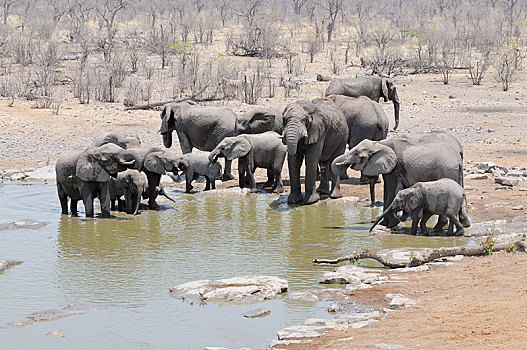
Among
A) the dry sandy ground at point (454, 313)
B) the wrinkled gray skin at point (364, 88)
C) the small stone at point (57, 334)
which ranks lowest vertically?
the small stone at point (57, 334)

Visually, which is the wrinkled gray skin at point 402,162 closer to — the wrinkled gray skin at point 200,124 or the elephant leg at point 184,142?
the wrinkled gray skin at point 200,124

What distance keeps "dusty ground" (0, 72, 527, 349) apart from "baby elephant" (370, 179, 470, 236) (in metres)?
1.59

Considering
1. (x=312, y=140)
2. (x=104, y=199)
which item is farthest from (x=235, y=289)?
(x=312, y=140)

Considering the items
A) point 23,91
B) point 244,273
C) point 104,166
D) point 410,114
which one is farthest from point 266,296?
point 23,91

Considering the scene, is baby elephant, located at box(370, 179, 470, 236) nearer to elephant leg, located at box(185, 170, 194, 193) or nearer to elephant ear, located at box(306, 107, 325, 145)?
elephant ear, located at box(306, 107, 325, 145)

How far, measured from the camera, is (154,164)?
13.8 m

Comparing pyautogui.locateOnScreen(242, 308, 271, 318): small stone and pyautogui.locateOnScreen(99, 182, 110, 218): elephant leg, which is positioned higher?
pyautogui.locateOnScreen(99, 182, 110, 218): elephant leg

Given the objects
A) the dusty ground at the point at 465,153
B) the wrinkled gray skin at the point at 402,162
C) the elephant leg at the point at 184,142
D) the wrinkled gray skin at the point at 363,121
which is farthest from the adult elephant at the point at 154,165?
the wrinkled gray skin at the point at 363,121

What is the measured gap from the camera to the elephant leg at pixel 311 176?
14047 millimetres

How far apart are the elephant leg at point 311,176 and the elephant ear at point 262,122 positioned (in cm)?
242

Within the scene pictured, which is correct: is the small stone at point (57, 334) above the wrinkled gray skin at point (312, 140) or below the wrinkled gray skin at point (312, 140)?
below

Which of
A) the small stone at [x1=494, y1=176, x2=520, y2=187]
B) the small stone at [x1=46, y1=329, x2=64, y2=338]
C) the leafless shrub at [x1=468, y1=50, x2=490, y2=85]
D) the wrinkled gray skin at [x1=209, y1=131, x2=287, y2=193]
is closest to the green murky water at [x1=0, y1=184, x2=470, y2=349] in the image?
the small stone at [x1=46, y1=329, x2=64, y2=338]

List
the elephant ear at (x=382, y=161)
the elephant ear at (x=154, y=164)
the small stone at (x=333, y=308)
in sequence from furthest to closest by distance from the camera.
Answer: the elephant ear at (x=154, y=164) → the elephant ear at (x=382, y=161) → the small stone at (x=333, y=308)

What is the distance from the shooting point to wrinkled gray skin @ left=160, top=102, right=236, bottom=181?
1702 centimetres
